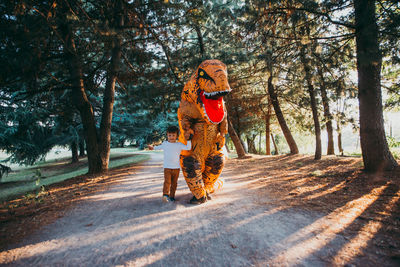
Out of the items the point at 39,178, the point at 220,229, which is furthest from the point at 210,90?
the point at 39,178

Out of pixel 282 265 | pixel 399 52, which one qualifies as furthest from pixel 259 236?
pixel 399 52

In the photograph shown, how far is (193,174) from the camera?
350 centimetres

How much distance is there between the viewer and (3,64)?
2.45m

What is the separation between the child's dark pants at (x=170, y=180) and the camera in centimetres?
376

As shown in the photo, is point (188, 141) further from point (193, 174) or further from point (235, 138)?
point (235, 138)

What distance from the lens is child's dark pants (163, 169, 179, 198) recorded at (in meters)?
3.76

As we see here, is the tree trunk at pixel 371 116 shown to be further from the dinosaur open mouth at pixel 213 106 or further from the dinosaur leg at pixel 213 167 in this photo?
the dinosaur leg at pixel 213 167

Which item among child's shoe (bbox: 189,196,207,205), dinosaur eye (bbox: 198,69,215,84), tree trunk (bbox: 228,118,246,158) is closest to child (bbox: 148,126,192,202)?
child's shoe (bbox: 189,196,207,205)

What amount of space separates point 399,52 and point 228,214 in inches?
218

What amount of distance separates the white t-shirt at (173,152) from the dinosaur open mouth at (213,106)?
0.67m

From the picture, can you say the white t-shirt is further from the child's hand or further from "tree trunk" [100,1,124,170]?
"tree trunk" [100,1,124,170]

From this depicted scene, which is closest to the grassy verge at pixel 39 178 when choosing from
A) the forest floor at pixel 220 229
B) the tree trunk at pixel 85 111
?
the tree trunk at pixel 85 111

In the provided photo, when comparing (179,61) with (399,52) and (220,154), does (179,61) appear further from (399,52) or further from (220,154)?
(399,52)

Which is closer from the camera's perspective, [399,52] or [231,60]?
[399,52]
